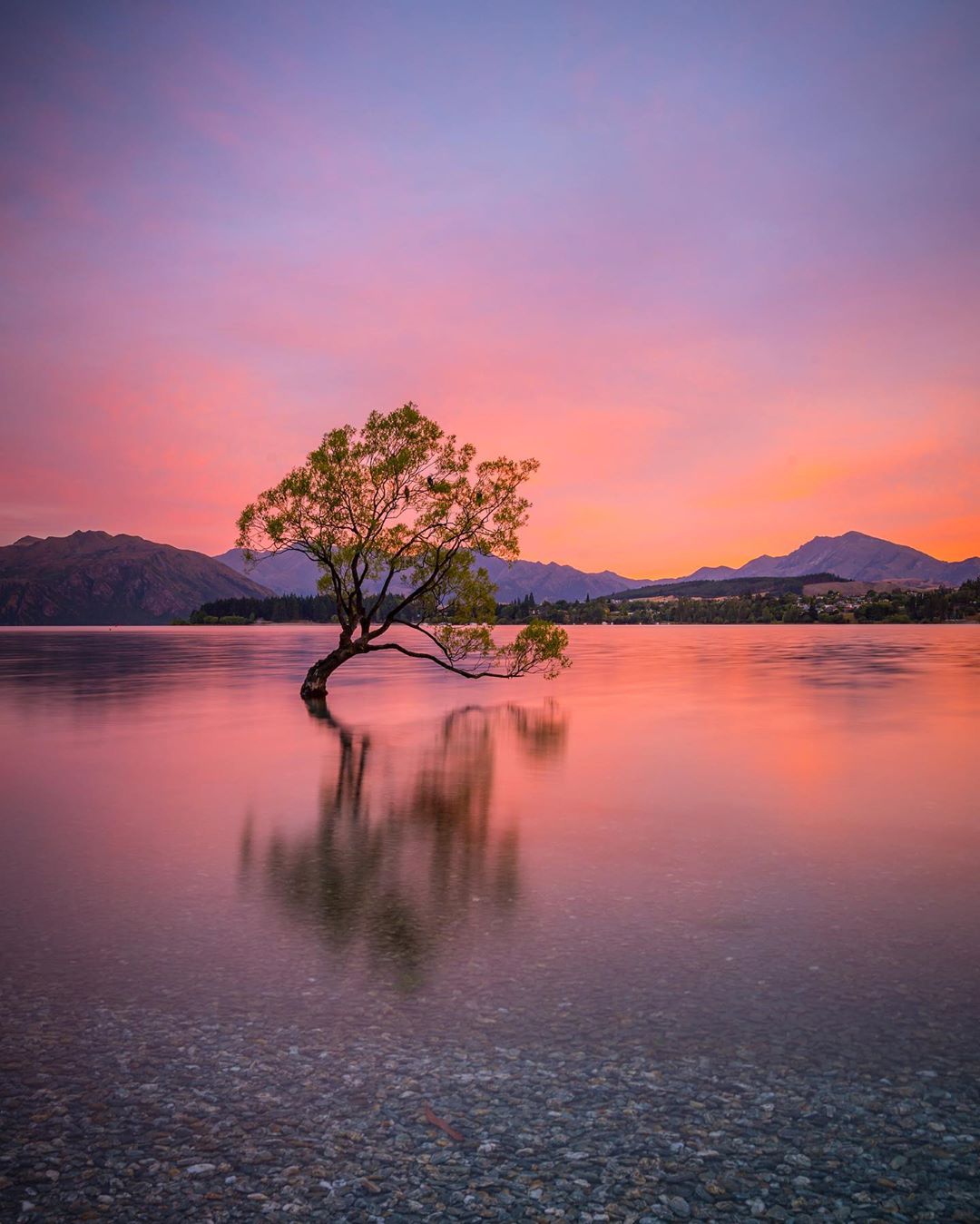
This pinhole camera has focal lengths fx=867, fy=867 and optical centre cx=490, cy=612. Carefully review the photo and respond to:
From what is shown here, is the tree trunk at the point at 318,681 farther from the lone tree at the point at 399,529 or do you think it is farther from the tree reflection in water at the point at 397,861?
the tree reflection in water at the point at 397,861

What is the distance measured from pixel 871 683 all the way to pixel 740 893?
4798 cm

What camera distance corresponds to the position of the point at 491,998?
27.9 feet

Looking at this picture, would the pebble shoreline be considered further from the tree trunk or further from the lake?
the tree trunk

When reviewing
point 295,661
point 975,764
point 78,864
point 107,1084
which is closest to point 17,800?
point 78,864

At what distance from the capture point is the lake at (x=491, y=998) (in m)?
5.82

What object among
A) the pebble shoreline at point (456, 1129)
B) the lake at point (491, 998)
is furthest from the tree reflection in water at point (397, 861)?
the pebble shoreline at point (456, 1129)

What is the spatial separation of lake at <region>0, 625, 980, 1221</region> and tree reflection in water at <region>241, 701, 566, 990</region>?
3.1 inches

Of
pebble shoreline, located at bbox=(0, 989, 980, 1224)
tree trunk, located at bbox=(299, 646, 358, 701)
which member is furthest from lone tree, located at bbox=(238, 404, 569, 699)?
pebble shoreline, located at bbox=(0, 989, 980, 1224)

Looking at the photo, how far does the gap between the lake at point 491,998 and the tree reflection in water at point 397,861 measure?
0.08m

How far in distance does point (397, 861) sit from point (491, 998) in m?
5.62

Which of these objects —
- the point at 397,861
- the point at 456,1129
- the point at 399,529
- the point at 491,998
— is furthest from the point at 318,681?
the point at 456,1129

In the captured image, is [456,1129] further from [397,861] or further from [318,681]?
[318,681]

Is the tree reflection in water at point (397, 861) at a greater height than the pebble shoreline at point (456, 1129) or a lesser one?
lesser

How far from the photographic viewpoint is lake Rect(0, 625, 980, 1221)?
19.1 ft
